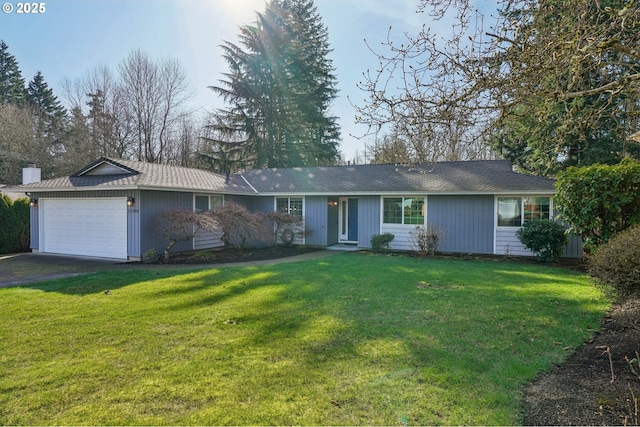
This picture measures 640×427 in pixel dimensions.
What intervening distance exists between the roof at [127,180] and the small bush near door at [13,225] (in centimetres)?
134

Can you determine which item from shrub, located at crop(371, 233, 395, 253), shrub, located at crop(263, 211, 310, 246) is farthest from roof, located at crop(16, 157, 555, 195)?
shrub, located at crop(371, 233, 395, 253)

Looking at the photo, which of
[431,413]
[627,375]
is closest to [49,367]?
[431,413]

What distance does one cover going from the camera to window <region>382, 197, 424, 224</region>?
14.0 metres

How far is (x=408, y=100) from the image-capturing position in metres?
4.86

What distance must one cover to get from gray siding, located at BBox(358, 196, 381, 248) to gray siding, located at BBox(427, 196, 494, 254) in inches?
79.4

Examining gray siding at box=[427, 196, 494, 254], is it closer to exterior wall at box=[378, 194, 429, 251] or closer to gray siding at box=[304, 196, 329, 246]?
exterior wall at box=[378, 194, 429, 251]

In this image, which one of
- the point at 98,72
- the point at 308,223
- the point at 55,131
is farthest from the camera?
the point at 55,131

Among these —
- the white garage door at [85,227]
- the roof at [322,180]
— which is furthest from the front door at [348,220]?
the white garage door at [85,227]

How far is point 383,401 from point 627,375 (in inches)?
95.9

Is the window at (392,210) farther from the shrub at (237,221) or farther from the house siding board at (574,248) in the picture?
the house siding board at (574,248)

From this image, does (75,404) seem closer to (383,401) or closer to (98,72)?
(383,401)

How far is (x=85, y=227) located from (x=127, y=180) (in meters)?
2.58

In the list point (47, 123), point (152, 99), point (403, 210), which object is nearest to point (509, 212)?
point (403, 210)

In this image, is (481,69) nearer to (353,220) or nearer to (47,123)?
(353,220)
